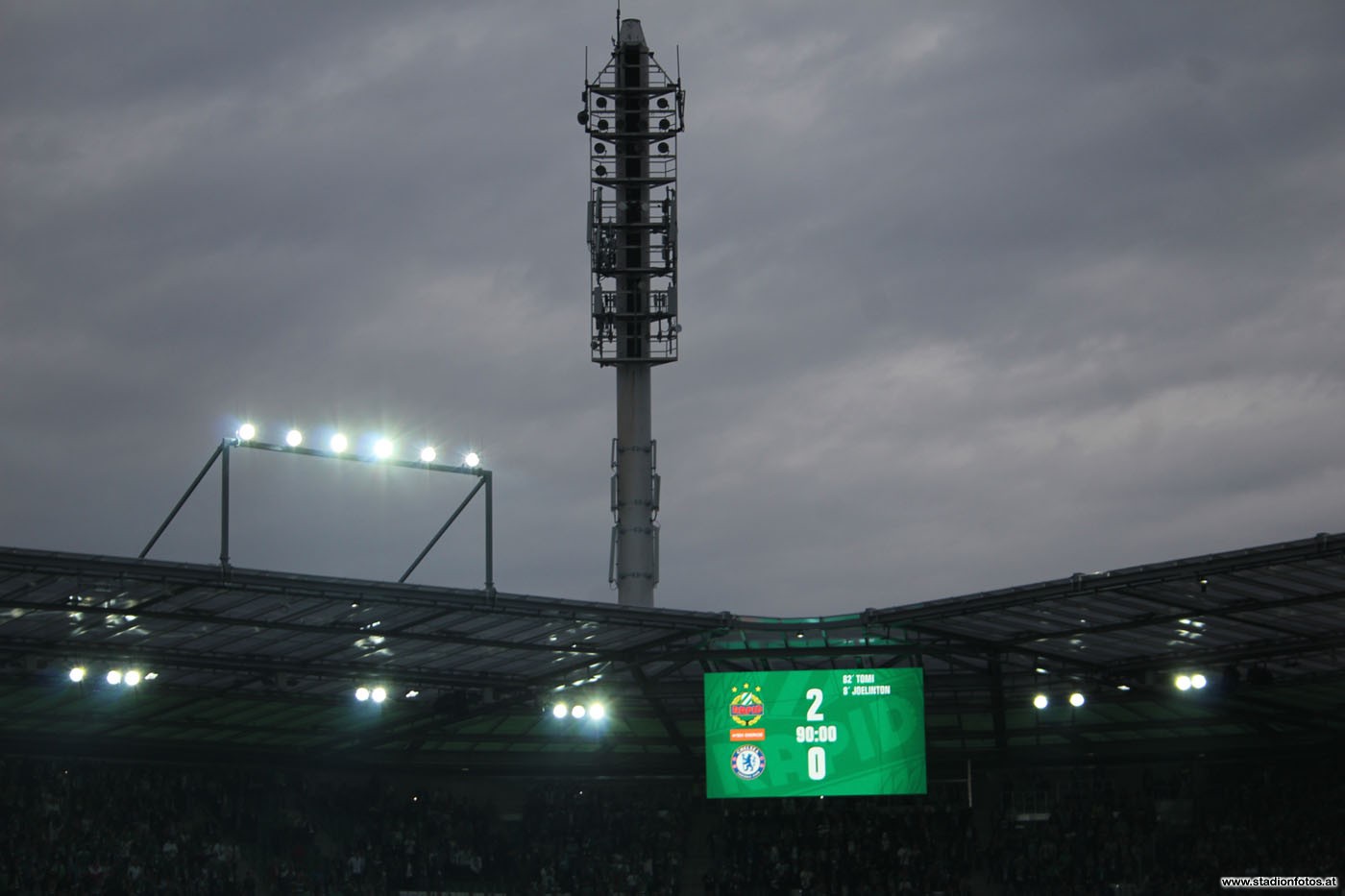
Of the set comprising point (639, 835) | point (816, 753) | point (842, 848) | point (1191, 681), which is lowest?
point (842, 848)

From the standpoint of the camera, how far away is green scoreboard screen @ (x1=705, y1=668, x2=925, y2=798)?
37.5 meters

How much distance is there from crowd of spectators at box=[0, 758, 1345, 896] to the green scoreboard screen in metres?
8.19

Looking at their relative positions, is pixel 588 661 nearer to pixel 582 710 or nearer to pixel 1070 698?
pixel 582 710

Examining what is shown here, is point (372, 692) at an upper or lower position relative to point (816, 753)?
upper

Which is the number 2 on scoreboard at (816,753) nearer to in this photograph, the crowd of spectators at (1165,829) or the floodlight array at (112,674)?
the crowd of spectators at (1165,829)

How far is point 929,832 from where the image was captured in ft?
152

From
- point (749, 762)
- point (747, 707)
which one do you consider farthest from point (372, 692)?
point (749, 762)

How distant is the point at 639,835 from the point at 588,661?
36.6 ft

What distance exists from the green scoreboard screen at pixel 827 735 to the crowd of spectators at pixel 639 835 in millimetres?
8190

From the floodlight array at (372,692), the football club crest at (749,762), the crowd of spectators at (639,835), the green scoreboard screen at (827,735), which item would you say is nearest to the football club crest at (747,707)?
the green scoreboard screen at (827,735)

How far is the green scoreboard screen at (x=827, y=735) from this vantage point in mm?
37531

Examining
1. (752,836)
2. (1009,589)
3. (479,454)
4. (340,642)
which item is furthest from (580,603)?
(752,836)

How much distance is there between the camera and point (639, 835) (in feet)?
159

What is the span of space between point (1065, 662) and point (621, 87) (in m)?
22.2
